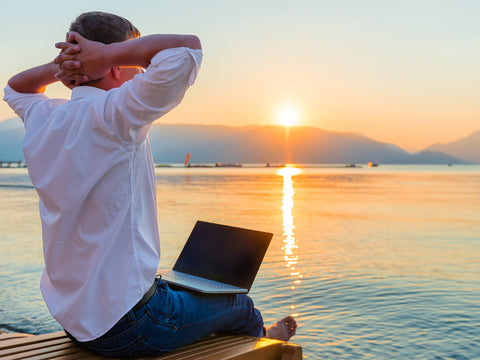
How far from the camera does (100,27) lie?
6.41 feet

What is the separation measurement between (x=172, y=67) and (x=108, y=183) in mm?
498

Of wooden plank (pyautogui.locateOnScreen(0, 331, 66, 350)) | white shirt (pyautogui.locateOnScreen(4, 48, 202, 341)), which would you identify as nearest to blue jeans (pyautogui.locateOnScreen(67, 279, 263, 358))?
white shirt (pyautogui.locateOnScreen(4, 48, 202, 341))

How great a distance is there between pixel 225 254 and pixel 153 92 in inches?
48.9

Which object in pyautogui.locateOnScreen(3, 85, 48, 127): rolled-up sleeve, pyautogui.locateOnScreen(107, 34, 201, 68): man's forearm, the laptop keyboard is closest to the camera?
pyautogui.locateOnScreen(107, 34, 201, 68): man's forearm

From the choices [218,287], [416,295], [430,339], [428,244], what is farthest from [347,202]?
[218,287]

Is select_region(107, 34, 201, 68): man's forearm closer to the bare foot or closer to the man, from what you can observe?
the man

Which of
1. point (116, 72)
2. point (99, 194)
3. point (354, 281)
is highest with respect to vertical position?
point (116, 72)

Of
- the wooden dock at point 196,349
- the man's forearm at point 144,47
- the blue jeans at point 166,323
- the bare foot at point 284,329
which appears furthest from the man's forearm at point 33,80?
the bare foot at point 284,329

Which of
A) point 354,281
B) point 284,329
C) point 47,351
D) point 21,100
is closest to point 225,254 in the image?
point 284,329

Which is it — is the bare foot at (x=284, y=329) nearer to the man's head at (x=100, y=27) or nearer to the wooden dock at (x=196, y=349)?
the wooden dock at (x=196, y=349)

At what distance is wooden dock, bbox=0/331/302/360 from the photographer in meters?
2.20

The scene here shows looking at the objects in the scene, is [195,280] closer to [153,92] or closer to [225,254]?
[225,254]

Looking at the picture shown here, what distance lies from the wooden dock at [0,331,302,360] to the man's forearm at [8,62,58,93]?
118cm

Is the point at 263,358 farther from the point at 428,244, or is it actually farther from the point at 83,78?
the point at 428,244
